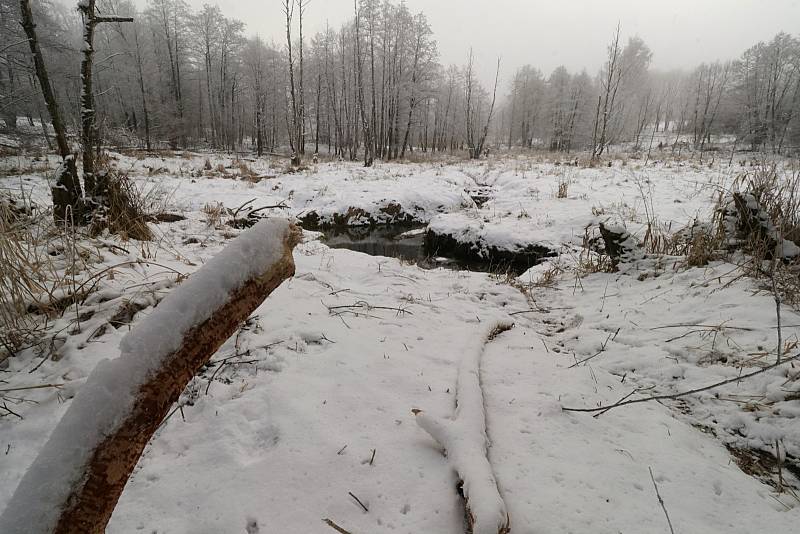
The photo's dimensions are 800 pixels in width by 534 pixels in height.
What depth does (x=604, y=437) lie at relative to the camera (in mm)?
1744

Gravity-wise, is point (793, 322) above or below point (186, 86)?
below

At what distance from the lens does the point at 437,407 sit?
6.15 feet

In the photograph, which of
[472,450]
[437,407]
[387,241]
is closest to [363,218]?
[387,241]

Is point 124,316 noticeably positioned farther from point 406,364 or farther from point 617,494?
point 617,494

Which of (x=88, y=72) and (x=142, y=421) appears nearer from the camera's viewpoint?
(x=142, y=421)

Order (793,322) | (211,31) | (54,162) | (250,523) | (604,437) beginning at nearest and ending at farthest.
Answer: (250,523)
(604,437)
(793,322)
(54,162)
(211,31)

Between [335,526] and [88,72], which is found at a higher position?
[88,72]

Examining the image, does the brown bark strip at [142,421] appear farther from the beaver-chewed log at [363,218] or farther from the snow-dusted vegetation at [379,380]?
the beaver-chewed log at [363,218]

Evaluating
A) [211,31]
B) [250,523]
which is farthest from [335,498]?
[211,31]

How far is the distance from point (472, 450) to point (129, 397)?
123 cm

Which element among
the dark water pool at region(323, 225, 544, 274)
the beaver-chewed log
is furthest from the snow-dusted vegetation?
the beaver-chewed log

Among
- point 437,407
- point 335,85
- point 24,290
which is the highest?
point 335,85

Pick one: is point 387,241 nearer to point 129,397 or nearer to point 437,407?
point 437,407

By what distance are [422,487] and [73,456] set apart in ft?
3.84
